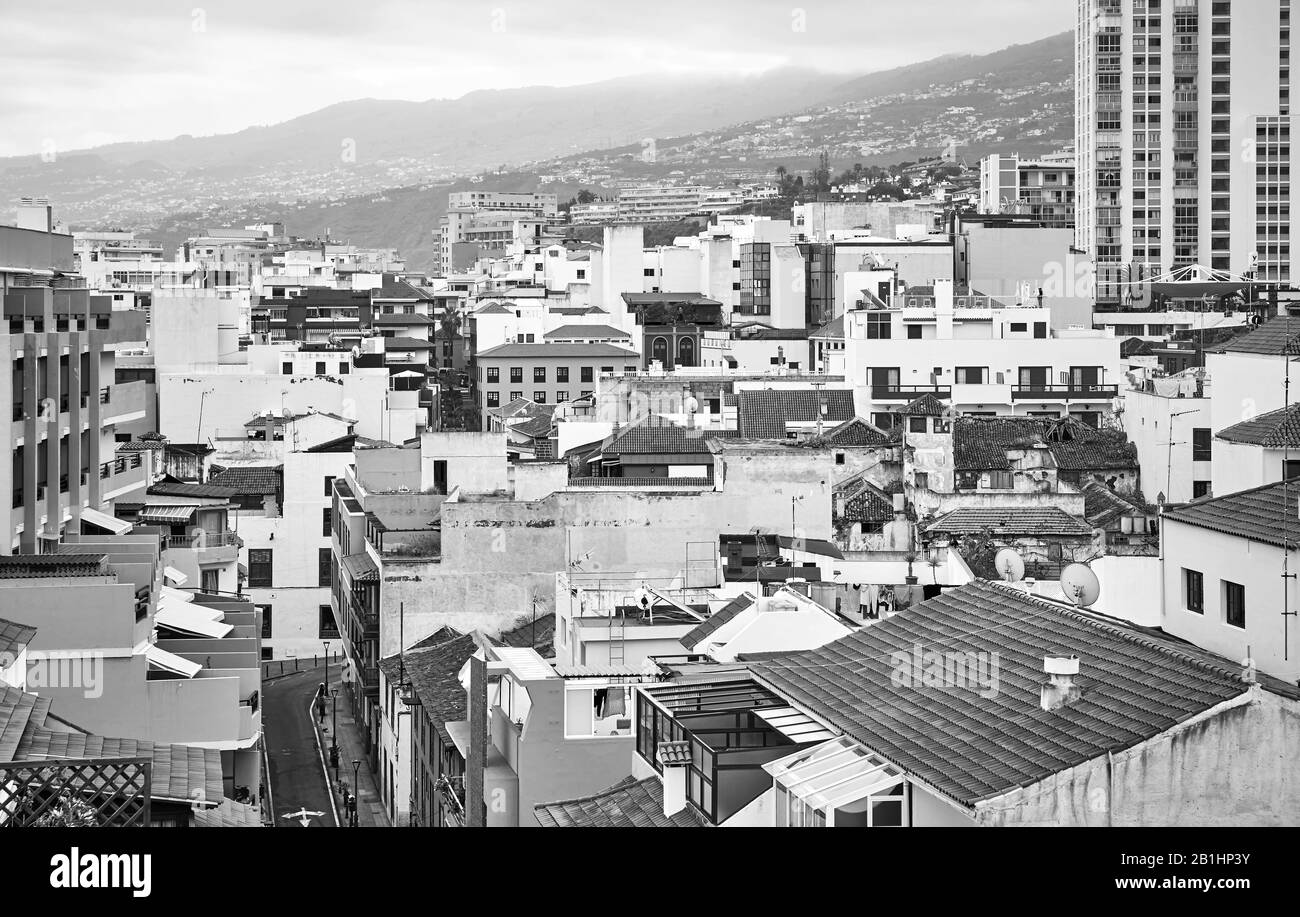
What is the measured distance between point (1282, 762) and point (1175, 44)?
8477 cm

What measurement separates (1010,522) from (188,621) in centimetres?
1615

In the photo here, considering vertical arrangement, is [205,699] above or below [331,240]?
below

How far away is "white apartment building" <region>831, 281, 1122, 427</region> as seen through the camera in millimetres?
47094

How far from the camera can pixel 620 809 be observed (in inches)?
536

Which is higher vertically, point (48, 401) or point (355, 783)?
point (48, 401)

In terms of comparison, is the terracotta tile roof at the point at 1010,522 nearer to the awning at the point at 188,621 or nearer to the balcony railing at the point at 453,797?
the balcony railing at the point at 453,797

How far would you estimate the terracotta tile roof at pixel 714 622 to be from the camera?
61.9 feet

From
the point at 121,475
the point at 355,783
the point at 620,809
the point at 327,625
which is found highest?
the point at 121,475

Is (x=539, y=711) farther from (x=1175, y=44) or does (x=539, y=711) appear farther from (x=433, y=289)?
(x=433, y=289)

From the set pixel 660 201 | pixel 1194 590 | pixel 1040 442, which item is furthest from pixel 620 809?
pixel 660 201

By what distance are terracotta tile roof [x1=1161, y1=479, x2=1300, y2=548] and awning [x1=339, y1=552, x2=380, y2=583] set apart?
57.6 feet

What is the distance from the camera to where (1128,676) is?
10305 mm

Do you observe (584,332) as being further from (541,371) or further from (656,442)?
(656,442)
